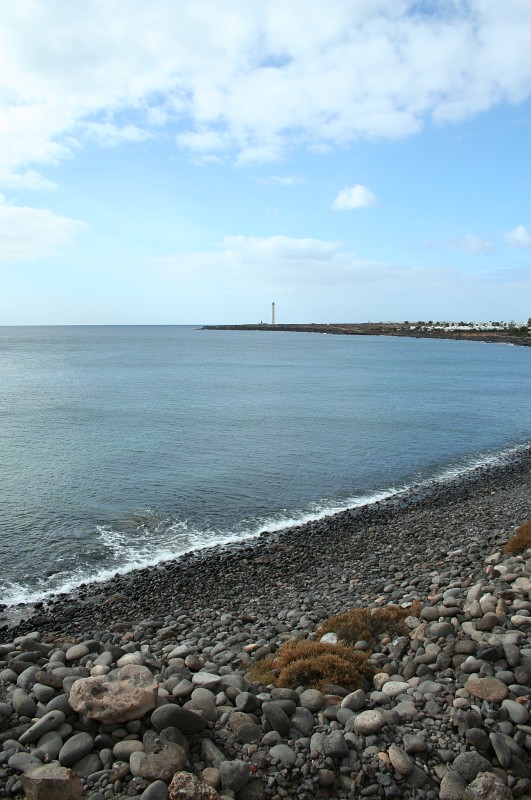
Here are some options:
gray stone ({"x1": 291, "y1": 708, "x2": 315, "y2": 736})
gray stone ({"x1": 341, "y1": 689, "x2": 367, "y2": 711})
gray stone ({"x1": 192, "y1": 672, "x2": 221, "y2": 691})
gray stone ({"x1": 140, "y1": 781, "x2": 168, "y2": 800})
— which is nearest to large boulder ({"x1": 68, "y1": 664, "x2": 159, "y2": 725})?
gray stone ({"x1": 192, "y1": 672, "x2": 221, "y2": 691})

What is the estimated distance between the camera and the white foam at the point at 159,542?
644 inches

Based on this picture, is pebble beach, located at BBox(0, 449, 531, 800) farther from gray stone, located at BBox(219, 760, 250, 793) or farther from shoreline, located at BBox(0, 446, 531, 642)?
shoreline, located at BBox(0, 446, 531, 642)

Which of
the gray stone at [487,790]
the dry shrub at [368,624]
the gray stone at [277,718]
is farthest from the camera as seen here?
the dry shrub at [368,624]

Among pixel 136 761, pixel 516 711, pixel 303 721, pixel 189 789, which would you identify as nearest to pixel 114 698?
pixel 136 761

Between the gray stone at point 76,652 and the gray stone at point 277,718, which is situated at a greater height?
the gray stone at point 277,718

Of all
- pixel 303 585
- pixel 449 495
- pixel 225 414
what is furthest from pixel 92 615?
pixel 225 414

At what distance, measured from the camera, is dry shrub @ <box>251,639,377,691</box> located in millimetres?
8766

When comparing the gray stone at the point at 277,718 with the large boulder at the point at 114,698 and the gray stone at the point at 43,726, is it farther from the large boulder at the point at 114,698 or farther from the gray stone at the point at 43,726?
the gray stone at the point at 43,726

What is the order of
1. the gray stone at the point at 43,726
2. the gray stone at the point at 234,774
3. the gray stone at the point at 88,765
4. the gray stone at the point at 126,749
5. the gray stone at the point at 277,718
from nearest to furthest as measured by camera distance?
the gray stone at the point at 234,774 < the gray stone at the point at 88,765 < the gray stone at the point at 126,749 < the gray stone at the point at 43,726 < the gray stone at the point at 277,718

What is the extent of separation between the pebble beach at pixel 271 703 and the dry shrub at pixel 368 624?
7.9 inches

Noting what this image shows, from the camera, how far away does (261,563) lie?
58.7 ft

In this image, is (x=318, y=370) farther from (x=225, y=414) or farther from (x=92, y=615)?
(x=92, y=615)

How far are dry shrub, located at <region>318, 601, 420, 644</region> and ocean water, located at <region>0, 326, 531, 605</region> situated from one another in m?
8.84

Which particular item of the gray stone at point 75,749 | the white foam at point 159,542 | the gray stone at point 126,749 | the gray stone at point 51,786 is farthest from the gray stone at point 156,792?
the white foam at point 159,542
